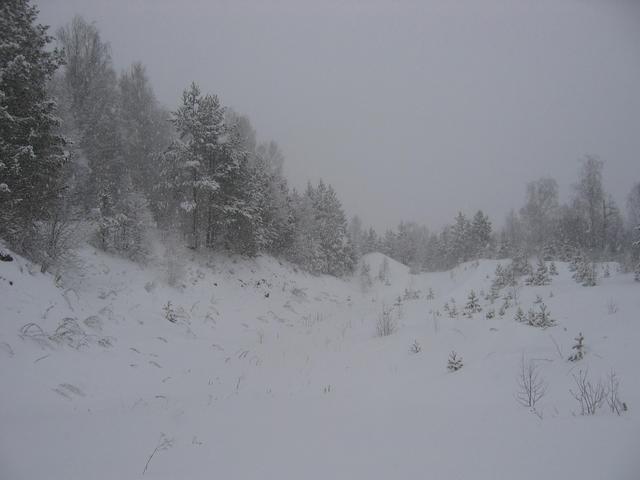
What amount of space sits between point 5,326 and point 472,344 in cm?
798

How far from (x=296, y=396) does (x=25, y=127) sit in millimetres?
8989

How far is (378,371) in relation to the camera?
517cm

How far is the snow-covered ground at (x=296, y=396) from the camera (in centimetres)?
229

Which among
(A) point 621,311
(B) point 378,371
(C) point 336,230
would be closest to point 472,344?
(B) point 378,371

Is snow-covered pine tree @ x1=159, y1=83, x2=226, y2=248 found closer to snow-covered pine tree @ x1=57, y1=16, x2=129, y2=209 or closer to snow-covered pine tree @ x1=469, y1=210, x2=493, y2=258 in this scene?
snow-covered pine tree @ x1=57, y1=16, x2=129, y2=209

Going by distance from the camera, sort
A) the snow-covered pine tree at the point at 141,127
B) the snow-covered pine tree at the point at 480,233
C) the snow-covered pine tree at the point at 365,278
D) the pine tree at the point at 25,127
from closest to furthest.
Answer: the pine tree at the point at 25,127 → the snow-covered pine tree at the point at 141,127 → the snow-covered pine tree at the point at 365,278 → the snow-covered pine tree at the point at 480,233

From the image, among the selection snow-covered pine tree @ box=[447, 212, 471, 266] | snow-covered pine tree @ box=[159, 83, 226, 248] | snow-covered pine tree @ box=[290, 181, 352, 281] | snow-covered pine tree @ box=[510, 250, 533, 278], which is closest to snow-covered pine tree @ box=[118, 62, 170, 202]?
snow-covered pine tree @ box=[159, 83, 226, 248]

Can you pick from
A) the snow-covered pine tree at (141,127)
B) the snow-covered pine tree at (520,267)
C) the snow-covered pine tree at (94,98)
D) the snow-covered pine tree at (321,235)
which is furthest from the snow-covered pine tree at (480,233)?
the snow-covered pine tree at (94,98)

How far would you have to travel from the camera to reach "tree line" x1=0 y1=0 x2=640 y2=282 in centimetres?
678

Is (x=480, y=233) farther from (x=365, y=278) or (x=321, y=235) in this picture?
(x=321, y=235)

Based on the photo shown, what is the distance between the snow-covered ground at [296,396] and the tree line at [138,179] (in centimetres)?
239

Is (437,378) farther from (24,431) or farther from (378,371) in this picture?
(24,431)

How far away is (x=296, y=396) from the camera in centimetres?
411

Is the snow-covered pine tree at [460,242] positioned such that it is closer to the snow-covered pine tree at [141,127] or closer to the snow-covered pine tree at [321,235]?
the snow-covered pine tree at [321,235]
